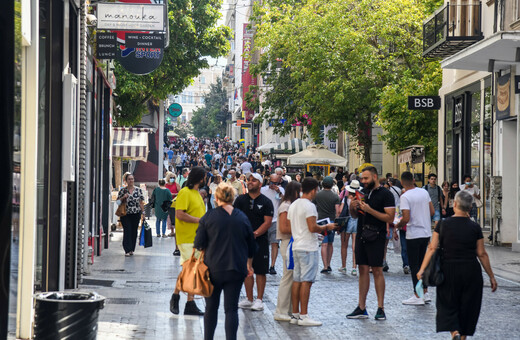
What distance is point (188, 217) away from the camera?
1047 cm

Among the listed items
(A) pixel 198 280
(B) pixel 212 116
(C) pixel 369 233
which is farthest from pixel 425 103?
(B) pixel 212 116

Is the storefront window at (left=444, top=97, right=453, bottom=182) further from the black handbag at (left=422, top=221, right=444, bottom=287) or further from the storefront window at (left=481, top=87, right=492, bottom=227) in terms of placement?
the black handbag at (left=422, top=221, right=444, bottom=287)

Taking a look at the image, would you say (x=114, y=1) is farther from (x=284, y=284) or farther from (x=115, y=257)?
(x=284, y=284)

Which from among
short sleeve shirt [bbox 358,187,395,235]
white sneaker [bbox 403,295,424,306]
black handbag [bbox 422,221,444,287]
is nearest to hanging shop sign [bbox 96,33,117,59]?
short sleeve shirt [bbox 358,187,395,235]

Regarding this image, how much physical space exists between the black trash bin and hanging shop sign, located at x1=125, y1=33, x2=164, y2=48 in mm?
11271

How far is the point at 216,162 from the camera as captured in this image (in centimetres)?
5750

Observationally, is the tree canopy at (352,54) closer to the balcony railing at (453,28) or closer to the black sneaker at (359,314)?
the balcony railing at (453,28)

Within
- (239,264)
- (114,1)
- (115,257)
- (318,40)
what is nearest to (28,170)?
(239,264)

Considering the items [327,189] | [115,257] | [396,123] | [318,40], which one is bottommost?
[115,257]

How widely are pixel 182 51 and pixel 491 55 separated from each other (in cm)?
1533

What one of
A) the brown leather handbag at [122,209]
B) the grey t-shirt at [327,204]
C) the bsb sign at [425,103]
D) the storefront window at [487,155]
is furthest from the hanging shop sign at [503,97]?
the brown leather handbag at [122,209]

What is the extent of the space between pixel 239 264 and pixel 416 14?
26954 mm

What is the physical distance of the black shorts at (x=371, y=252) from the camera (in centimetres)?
1034

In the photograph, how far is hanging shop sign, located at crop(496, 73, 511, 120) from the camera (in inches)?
Answer: 833
